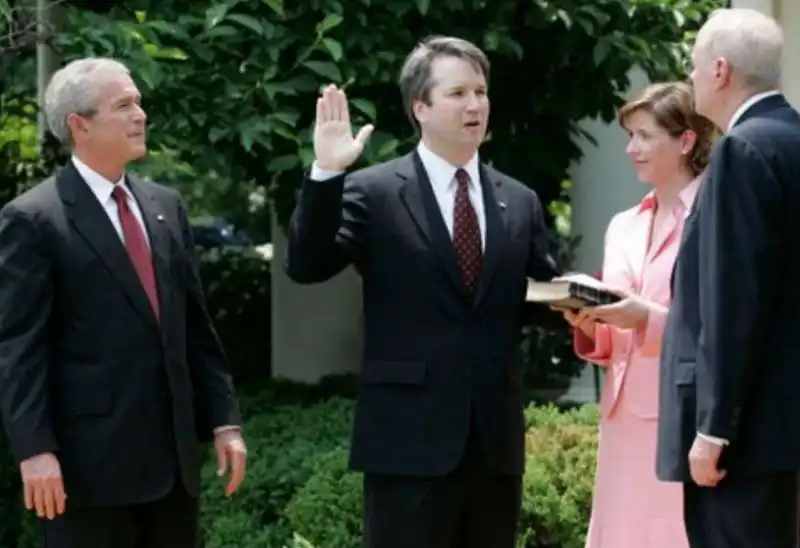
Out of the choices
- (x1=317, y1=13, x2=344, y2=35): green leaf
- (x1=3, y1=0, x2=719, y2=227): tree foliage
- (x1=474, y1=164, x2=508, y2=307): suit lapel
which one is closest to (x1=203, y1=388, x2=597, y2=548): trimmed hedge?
(x1=3, y1=0, x2=719, y2=227): tree foliage

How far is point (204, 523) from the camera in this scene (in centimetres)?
708

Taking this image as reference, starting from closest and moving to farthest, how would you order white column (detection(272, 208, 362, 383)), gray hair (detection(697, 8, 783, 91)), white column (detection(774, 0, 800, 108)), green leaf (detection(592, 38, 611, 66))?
gray hair (detection(697, 8, 783, 91))
green leaf (detection(592, 38, 611, 66))
white column (detection(774, 0, 800, 108))
white column (detection(272, 208, 362, 383))

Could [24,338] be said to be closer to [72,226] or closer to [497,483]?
[72,226]

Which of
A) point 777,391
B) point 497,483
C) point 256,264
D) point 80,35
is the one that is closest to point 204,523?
point 80,35

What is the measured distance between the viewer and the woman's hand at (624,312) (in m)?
4.79

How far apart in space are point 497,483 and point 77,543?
4.03ft

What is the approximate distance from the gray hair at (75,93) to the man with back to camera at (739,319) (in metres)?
1.66

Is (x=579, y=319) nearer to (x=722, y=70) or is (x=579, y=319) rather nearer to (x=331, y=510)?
(x=722, y=70)

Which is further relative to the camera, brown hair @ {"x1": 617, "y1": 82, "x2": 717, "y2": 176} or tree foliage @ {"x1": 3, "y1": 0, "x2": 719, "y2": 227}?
tree foliage @ {"x1": 3, "y1": 0, "x2": 719, "y2": 227}

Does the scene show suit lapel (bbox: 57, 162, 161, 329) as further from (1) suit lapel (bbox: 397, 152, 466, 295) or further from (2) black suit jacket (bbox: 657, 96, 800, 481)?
(2) black suit jacket (bbox: 657, 96, 800, 481)

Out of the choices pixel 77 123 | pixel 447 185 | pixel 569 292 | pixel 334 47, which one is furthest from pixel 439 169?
pixel 334 47

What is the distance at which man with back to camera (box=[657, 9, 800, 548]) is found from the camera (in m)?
3.96

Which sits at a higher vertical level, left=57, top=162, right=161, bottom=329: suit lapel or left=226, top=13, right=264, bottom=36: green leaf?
left=226, top=13, right=264, bottom=36: green leaf

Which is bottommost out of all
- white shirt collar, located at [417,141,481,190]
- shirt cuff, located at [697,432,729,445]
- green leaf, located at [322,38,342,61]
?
shirt cuff, located at [697,432,729,445]
